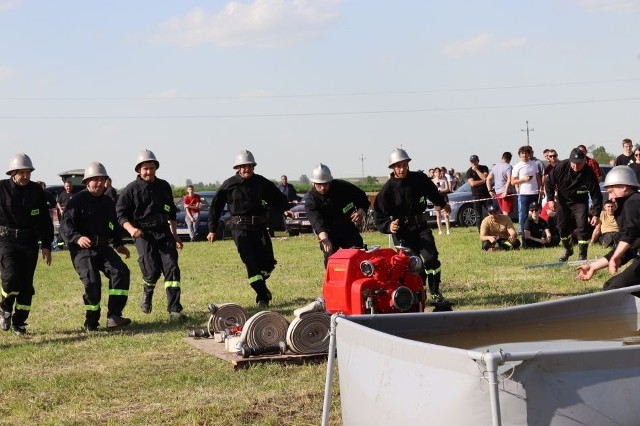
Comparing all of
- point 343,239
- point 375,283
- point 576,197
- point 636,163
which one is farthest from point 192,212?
point 375,283

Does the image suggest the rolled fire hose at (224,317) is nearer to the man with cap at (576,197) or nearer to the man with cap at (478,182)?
the man with cap at (576,197)

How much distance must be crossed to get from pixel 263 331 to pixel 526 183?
1265cm

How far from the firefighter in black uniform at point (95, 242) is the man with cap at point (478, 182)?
13268 mm

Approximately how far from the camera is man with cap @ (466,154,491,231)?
24875 millimetres

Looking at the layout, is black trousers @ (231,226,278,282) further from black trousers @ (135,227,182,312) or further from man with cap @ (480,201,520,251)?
man with cap @ (480,201,520,251)

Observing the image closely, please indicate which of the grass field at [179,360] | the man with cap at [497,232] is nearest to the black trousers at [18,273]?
the grass field at [179,360]

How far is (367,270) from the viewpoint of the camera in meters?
10.3

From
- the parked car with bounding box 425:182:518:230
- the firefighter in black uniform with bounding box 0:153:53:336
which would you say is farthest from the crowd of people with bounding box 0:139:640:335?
the parked car with bounding box 425:182:518:230

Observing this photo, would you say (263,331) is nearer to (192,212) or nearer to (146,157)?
(146,157)

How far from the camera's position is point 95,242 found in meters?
12.8

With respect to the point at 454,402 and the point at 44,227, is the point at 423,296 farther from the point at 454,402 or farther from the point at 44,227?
the point at 454,402

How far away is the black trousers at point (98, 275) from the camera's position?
12.8 m

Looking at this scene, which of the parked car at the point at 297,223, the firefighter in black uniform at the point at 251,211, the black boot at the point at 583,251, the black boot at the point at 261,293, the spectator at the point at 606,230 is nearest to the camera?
the firefighter in black uniform at the point at 251,211

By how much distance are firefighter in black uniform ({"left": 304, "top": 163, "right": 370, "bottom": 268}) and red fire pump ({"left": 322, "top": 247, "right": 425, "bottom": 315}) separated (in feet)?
7.25
